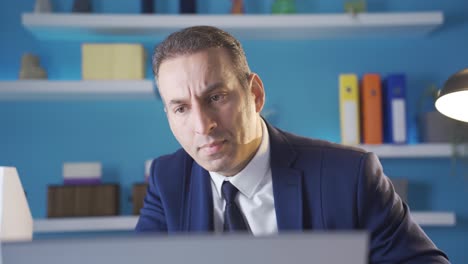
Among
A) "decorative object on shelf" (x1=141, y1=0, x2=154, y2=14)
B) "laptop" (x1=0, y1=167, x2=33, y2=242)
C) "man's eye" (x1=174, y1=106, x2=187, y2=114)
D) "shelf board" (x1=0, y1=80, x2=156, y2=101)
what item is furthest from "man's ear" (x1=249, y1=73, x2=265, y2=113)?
"decorative object on shelf" (x1=141, y1=0, x2=154, y2=14)

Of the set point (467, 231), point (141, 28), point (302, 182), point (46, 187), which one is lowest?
point (467, 231)

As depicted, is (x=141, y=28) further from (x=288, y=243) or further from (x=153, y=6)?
(x=288, y=243)

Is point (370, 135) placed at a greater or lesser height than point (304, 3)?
lesser

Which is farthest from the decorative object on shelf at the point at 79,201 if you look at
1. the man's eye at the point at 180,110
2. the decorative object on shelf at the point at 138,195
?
the man's eye at the point at 180,110

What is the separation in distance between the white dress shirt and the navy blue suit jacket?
26mm

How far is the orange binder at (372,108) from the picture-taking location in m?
2.76

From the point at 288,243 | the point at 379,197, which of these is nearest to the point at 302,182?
the point at 379,197

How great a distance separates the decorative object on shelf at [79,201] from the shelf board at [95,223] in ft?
0.19

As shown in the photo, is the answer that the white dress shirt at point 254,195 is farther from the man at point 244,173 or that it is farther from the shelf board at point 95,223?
the shelf board at point 95,223

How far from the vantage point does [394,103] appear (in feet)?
9.07

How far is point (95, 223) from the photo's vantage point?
264 cm

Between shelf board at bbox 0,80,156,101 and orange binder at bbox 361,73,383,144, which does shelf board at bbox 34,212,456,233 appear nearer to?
orange binder at bbox 361,73,383,144

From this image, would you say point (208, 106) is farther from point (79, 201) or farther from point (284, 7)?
point (284, 7)

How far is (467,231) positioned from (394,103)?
30.9 inches
